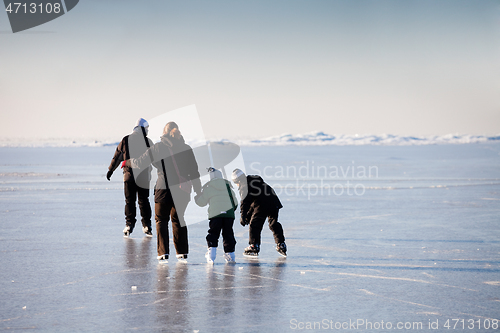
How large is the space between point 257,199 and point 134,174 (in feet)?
8.64

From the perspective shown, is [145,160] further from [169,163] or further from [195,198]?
[195,198]

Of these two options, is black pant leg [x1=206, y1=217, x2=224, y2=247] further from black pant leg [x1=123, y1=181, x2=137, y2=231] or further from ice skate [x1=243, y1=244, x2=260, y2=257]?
black pant leg [x1=123, y1=181, x2=137, y2=231]

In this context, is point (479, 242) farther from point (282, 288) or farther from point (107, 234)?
point (107, 234)

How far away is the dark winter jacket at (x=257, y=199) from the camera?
7125 millimetres

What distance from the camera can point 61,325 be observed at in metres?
4.20

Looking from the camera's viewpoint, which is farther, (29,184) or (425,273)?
(29,184)

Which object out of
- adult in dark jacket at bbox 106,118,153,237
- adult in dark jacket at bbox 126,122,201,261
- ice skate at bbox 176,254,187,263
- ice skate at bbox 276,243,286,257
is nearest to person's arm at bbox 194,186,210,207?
adult in dark jacket at bbox 126,122,201,261

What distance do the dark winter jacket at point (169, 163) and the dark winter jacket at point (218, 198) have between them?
314mm

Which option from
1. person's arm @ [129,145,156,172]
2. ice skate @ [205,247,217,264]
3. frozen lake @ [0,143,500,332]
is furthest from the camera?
ice skate @ [205,247,217,264]

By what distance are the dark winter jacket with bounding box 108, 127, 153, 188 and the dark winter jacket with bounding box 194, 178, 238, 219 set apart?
73.0 inches

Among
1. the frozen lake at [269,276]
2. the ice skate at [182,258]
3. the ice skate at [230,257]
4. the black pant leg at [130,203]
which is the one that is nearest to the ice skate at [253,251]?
the frozen lake at [269,276]

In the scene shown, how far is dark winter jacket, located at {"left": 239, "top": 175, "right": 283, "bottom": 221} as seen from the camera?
23.4ft

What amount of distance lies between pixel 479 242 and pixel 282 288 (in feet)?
14.3

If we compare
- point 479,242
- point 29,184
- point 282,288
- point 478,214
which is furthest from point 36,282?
point 29,184
